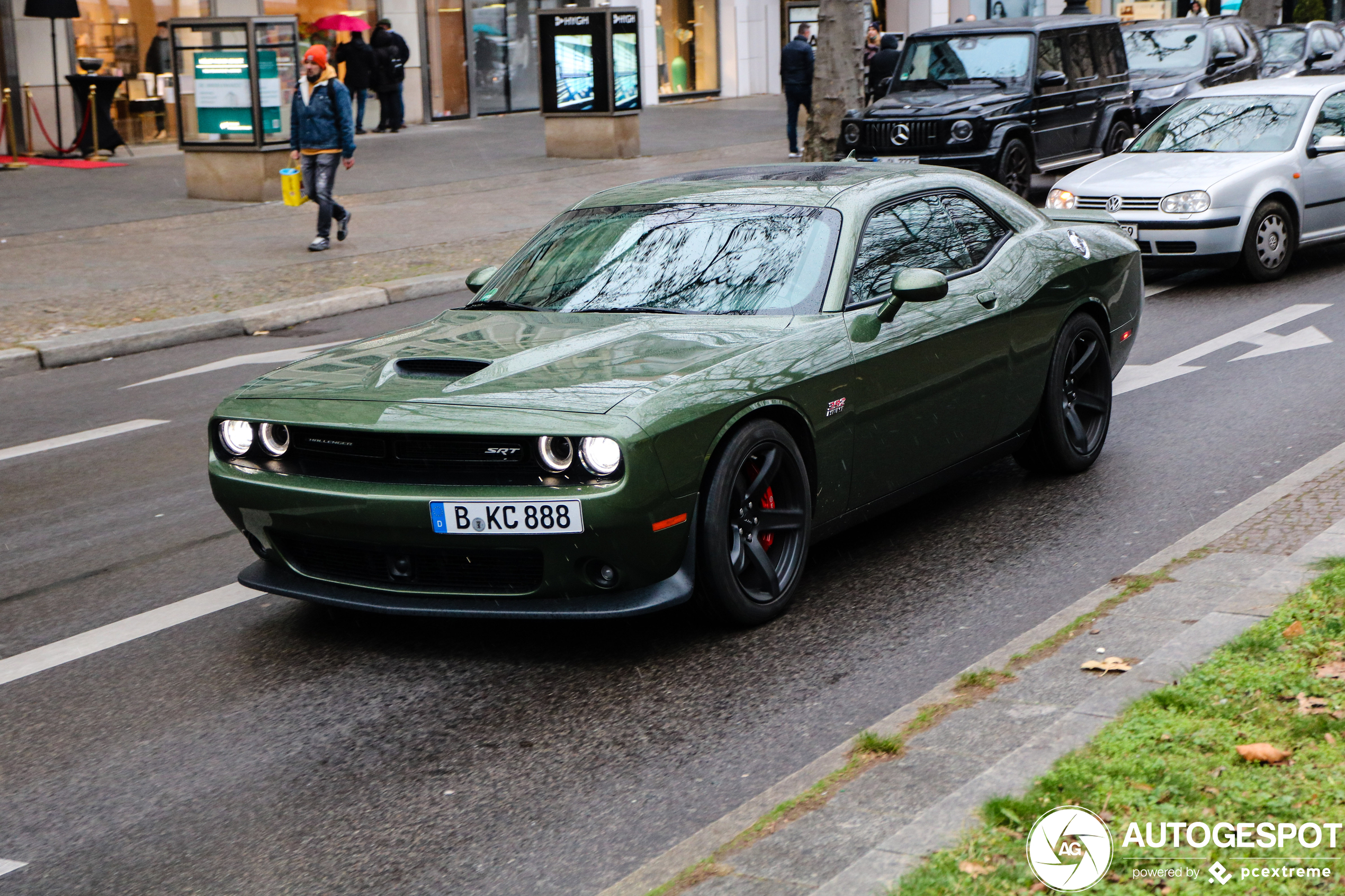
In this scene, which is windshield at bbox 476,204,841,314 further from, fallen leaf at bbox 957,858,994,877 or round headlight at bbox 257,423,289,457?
fallen leaf at bbox 957,858,994,877

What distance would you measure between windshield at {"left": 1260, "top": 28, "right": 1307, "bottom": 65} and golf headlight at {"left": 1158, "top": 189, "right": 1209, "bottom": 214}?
15091 mm

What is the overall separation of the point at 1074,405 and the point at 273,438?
3.72 m

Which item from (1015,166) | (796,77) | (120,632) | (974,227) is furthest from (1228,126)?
(120,632)

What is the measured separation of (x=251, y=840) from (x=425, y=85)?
27.2 metres

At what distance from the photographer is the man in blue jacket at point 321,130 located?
15547 millimetres

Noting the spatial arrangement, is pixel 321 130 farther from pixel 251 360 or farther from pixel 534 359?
pixel 534 359

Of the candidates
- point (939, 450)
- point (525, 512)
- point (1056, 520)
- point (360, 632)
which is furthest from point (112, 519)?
point (1056, 520)

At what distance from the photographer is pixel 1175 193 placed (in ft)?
40.9

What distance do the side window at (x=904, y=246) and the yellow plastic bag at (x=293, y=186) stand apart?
10.6 meters

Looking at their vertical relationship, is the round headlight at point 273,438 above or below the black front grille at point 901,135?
below

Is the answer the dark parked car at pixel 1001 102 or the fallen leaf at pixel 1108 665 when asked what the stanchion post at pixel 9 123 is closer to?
the dark parked car at pixel 1001 102

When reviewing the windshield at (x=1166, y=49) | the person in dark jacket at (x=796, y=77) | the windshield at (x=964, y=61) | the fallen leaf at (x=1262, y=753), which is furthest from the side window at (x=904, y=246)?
the person in dark jacket at (x=796, y=77)

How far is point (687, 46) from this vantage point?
3597 cm

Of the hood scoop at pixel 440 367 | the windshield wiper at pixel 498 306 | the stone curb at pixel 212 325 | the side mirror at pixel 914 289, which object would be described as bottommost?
the stone curb at pixel 212 325
